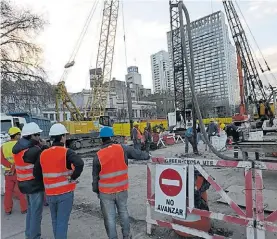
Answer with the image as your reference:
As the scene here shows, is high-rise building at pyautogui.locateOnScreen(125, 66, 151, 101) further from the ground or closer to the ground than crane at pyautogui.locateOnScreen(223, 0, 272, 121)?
further from the ground

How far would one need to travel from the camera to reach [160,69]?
301 feet

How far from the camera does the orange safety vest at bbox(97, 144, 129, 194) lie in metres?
3.52

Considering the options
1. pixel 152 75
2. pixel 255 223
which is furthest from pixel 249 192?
pixel 152 75

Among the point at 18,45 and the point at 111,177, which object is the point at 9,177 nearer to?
the point at 111,177

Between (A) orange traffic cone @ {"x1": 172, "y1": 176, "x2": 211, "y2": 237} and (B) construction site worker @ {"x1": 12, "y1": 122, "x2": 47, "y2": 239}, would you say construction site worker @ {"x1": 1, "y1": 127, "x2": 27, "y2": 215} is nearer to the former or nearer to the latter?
(B) construction site worker @ {"x1": 12, "y1": 122, "x2": 47, "y2": 239}

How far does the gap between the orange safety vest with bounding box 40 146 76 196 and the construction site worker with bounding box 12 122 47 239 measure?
0.46m

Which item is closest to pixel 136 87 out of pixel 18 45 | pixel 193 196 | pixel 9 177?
pixel 18 45

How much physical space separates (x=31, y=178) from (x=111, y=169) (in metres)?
1.38

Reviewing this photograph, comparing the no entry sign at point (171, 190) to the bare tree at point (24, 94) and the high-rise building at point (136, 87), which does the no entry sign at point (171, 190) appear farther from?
the high-rise building at point (136, 87)

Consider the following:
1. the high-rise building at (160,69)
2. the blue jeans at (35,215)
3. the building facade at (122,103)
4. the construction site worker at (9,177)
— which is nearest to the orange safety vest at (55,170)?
the blue jeans at (35,215)

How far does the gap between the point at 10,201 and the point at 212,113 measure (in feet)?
214

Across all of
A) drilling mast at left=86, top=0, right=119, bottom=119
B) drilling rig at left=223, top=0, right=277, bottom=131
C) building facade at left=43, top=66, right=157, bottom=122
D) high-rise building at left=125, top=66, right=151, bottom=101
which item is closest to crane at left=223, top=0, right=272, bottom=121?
drilling rig at left=223, top=0, right=277, bottom=131

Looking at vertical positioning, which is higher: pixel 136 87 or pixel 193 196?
pixel 136 87

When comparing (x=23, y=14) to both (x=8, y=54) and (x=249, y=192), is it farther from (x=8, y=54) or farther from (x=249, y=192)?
(x=249, y=192)
